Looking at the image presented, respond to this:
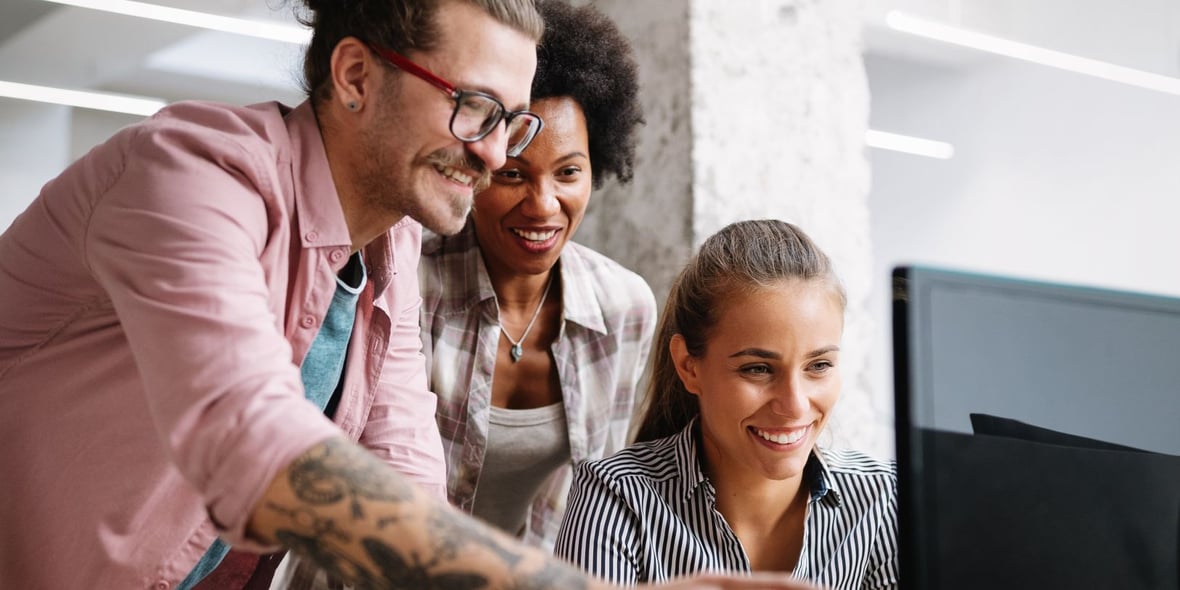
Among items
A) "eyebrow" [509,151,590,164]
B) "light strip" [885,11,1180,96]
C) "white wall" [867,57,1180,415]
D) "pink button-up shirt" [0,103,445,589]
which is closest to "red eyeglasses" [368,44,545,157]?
"pink button-up shirt" [0,103,445,589]

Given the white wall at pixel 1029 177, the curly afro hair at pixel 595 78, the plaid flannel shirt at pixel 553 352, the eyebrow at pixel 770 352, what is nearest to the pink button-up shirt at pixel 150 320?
the eyebrow at pixel 770 352

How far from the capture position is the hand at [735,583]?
0.70 metres

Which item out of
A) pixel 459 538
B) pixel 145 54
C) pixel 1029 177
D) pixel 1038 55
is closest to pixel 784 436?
pixel 459 538

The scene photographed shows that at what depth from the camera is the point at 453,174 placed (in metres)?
1.10

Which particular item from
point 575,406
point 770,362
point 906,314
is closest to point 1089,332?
point 906,314

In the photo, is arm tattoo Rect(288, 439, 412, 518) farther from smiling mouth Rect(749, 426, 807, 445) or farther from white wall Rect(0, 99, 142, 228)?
white wall Rect(0, 99, 142, 228)

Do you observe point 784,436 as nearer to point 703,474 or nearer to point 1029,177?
point 703,474

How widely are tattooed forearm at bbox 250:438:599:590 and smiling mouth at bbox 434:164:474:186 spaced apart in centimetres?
40

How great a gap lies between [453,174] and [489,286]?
0.77m

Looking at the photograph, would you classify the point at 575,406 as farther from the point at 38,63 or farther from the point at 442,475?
the point at 38,63

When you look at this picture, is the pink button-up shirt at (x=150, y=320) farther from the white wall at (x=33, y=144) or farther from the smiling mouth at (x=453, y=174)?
the white wall at (x=33, y=144)

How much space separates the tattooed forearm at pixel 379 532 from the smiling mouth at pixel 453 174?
395 mm

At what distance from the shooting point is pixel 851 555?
1.41m

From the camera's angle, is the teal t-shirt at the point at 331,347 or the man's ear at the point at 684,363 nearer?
the teal t-shirt at the point at 331,347
